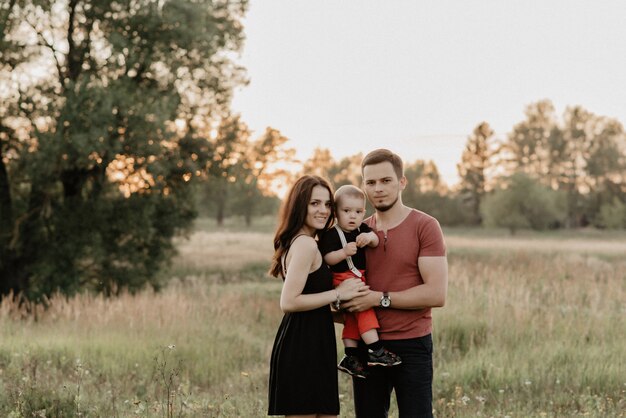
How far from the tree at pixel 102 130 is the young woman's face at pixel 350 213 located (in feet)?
35.5

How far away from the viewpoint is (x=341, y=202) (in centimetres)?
379

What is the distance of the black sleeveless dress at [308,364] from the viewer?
3670 mm

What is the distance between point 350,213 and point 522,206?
1907 inches

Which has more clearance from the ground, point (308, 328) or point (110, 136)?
point (110, 136)

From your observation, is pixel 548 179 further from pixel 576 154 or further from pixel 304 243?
pixel 304 243

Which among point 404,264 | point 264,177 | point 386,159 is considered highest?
point 264,177

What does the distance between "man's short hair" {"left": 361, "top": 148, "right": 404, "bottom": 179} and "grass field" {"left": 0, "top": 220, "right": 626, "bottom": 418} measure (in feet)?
7.53

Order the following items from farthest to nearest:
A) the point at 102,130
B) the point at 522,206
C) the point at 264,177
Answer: the point at 522,206 → the point at 264,177 → the point at 102,130

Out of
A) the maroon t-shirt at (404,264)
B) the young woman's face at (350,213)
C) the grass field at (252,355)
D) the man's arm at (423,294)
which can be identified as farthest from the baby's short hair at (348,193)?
the grass field at (252,355)

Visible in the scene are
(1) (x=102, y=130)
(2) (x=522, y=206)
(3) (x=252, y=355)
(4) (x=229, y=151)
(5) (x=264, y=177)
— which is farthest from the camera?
(2) (x=522, y=206)

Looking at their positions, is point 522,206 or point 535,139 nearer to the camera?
point 522,206

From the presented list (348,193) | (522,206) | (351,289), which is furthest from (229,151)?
(522,206)

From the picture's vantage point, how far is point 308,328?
146 inches

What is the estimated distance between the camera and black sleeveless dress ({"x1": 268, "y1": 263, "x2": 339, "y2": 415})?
12.0ft
